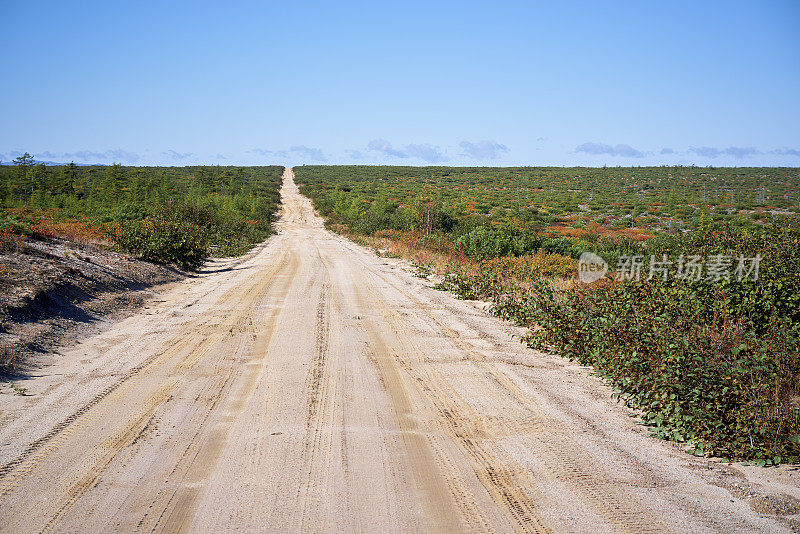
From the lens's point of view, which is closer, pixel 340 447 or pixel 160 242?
pixel 340 447

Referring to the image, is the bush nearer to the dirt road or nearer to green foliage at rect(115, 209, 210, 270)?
green foliage at rect(115, 209, 210, 270)

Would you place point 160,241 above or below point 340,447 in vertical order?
above

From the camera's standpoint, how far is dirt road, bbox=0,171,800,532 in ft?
12.6

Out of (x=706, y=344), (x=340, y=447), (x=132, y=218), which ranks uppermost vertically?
(x=132, y=218)

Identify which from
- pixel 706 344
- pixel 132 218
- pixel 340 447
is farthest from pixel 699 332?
pixel 132 218

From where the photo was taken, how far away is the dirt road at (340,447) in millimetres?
3840

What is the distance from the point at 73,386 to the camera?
625 centimetres

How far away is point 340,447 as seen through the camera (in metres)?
4.89

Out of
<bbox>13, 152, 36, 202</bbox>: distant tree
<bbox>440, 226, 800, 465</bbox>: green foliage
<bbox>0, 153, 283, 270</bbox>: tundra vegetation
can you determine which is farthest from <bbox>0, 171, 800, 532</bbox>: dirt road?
<bbox>13, 152, 36, 202</bbox>: distant tree

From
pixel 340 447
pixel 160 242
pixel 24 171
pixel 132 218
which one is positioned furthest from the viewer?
pixel 24 171

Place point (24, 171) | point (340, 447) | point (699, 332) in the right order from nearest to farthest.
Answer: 1. point (340, 447)
2. point (699, 332)
3. point (24, 171)

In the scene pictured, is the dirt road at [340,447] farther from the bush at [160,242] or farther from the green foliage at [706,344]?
the bush at [160,242]

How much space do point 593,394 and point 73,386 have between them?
6123 millimetres

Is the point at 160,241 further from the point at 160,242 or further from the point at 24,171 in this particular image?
the point at 24,171
